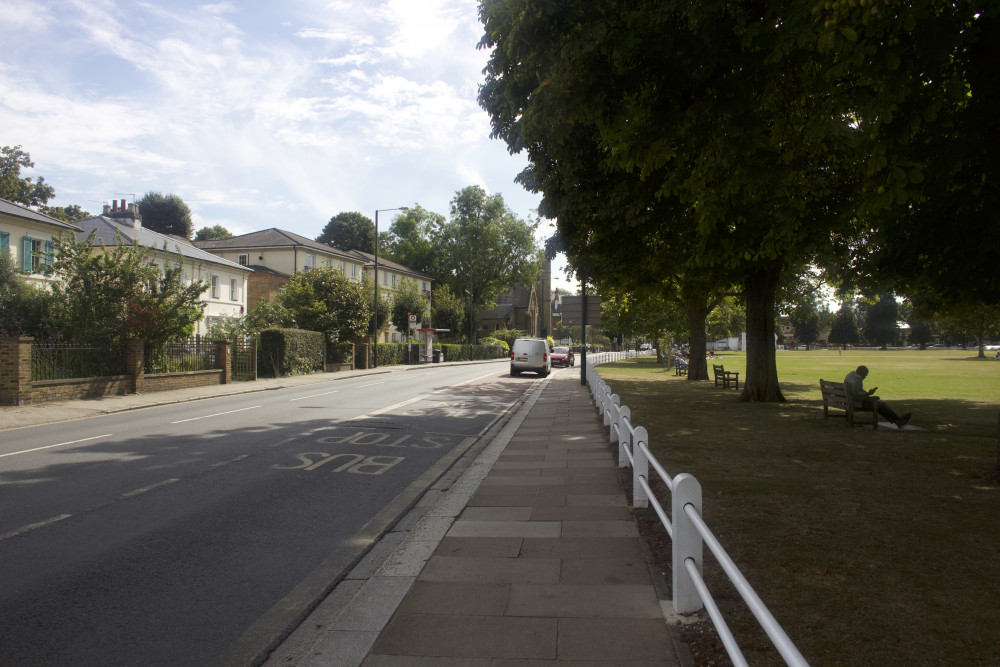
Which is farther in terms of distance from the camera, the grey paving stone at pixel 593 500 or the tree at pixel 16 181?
the tree at pixel 16 181

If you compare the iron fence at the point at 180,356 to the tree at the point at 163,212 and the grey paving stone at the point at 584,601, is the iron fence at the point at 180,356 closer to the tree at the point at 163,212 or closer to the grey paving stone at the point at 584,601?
the grey paving stone at the point at 584,601

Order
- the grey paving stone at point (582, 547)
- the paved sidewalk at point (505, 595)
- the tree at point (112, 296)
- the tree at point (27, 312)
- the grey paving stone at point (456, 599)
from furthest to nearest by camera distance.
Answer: the tree at point (27, 312) < the tree at point (112, 296) < the grey paving stone at point (582, 547) < the grey paving stone at point (456, 599) < the paved sidewalk at point (505, 595)

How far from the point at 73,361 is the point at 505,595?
17737mm

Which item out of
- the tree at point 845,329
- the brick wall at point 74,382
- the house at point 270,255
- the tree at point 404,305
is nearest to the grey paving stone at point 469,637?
the brick wall at point 74,382

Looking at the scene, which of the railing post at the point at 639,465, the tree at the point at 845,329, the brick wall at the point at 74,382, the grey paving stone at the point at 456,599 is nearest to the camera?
the grey paving stone at the point at 456,599

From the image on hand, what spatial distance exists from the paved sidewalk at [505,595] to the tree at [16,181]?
5585cm

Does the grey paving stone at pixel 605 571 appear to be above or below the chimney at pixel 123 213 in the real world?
below

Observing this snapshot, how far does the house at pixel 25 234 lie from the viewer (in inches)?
1082

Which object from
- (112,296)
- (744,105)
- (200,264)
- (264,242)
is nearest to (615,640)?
(744,105)

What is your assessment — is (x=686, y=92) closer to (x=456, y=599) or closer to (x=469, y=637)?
(x=456, y=599)

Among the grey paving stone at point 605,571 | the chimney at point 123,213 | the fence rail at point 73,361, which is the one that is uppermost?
the chimney at point 123,213

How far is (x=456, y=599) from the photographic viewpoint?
13.6ft

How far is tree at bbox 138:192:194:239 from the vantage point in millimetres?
64875

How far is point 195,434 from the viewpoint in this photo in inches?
457
